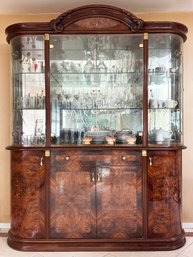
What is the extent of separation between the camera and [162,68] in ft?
9.64

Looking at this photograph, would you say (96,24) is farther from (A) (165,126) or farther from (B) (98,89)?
(A) (165,126)

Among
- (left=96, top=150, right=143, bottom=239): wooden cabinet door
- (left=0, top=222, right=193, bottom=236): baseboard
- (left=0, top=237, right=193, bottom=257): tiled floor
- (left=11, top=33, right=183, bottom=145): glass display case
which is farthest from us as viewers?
(left=0, top=222, right=193, bottom=236): baseboard

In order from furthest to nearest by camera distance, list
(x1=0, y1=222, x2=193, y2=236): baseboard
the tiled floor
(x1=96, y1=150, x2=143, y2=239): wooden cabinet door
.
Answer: (x1=0, y1=222, x2=193, y2=236): baseboard → (x1=96, y1=150, x2=143, y2=239): wooden cabinet door → the tiled floor

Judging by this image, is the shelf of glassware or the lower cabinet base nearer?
the lower cabinet base

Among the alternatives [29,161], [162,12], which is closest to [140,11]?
[162,12]

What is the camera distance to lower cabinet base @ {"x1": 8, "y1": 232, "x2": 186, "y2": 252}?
9.13ft

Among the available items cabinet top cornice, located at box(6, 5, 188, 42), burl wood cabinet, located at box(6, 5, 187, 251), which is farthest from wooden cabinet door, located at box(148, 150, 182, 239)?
cabinet top cornice, located at box(6, 5, 188, 42)

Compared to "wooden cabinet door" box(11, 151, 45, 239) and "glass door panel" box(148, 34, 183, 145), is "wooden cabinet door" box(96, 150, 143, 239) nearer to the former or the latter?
"glass door panel" box(148, 34, 183, 145)

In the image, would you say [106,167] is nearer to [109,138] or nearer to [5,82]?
[109,138]

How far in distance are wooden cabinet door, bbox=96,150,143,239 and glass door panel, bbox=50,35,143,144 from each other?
254 millimetres

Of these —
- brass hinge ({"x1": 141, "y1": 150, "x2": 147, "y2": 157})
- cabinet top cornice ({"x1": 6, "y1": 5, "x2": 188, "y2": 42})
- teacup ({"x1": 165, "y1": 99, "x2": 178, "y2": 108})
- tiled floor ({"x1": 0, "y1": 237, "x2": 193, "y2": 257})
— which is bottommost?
tiled floor ({"x1": 0, "y1": 237, "x2": 193, "y2": 257})

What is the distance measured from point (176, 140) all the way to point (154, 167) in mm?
414

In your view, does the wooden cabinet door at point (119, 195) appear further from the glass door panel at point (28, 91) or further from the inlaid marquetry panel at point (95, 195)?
the glass door panel at point (28, 91)

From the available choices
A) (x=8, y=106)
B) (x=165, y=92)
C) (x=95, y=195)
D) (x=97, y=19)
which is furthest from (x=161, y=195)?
(x=8, y=106)
